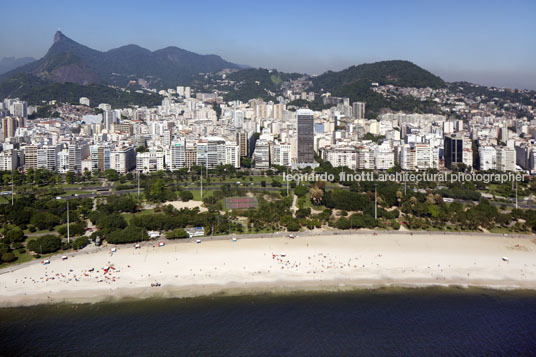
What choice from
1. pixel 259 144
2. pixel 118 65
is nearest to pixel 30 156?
pixel 259 144

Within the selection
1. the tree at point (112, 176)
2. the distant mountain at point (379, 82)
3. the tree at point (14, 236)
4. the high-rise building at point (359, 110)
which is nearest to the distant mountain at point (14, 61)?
the distant mountain at point (379, 82)

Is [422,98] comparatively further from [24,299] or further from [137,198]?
[24,299]

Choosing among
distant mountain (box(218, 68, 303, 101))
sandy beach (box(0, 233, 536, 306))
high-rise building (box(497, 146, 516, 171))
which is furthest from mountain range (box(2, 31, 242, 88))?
sandy beach (box(0, 233, 536, 306))

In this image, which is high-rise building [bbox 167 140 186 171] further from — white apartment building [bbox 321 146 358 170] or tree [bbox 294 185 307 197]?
tree [bbox 294 185 307 197]

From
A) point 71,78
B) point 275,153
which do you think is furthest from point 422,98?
point 71,78

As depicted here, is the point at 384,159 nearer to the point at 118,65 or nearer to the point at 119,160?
the point at 119,160

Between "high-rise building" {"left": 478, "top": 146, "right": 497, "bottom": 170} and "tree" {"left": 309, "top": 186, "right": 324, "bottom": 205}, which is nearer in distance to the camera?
"tree" {"left": 309, "top": 186, "right": 324, "bottom": 205}
